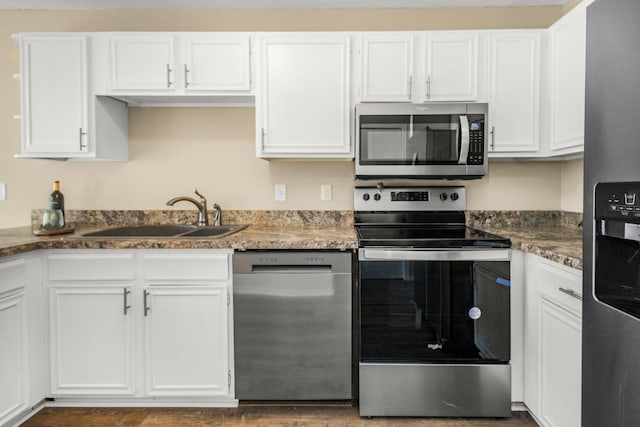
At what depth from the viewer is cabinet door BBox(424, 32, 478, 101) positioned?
7.44 ft

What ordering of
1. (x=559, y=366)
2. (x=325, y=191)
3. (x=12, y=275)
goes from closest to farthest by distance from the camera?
(x=559, y=366) → (x=12, y=275) → (x=325, y=191)

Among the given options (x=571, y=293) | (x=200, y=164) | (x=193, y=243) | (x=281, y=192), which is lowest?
(x=571, y=293)

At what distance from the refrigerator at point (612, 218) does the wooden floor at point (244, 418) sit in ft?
3.17

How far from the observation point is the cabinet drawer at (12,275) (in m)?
1.77

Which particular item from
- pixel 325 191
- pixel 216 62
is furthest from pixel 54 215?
pixel 325 191

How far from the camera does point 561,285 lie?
1618 millimetres

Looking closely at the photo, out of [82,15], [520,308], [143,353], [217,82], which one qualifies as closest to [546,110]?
[520,308]

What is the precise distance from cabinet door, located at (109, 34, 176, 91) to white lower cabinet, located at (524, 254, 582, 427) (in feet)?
7.33

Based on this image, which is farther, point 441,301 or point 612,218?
point 441,301

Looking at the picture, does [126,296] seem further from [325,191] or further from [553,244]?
[553,244]

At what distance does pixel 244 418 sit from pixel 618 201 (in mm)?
1862

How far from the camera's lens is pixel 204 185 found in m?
2.67

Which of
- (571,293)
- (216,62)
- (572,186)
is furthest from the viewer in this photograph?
(572,186)

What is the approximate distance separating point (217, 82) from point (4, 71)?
1586 mm
